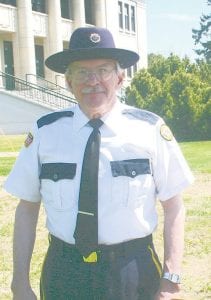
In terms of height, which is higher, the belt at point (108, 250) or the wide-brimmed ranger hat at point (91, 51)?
the wide-brimmed ranger hat at point (91, 51)

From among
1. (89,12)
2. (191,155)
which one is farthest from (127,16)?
(191,155)

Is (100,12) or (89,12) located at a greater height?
(89,12)

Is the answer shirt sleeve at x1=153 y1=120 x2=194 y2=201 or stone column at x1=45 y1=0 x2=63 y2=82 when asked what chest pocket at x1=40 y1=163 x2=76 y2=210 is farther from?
stone column at x1=45 y1=0 x2=63 y2=82

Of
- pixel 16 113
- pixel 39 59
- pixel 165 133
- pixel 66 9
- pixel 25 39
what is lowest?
pixel 165 133

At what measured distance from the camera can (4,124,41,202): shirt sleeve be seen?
2.89m

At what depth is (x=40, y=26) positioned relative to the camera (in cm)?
3459

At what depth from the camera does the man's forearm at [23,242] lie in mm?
2900

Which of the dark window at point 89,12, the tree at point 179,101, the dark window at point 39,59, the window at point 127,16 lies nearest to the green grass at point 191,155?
the tree at point 179,101

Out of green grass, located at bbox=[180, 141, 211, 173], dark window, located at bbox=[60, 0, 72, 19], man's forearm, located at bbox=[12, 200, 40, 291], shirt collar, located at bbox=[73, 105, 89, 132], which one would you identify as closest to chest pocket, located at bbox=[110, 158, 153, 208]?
shirt collar, located at bbox=[73, 105, 89, 132]

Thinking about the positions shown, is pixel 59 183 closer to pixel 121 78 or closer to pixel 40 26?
pixel 121 78

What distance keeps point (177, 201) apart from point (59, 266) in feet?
2.26

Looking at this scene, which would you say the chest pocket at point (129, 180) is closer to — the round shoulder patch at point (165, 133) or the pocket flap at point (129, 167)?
the pocket flap at point (129, 167)

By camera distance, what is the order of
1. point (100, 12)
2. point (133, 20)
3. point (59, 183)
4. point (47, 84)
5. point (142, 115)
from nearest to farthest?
point (59, 183), point (142, 115), point (47, 84), point (100, 12), point (133, 20)

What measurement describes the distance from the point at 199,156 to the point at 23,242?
14.2 m
